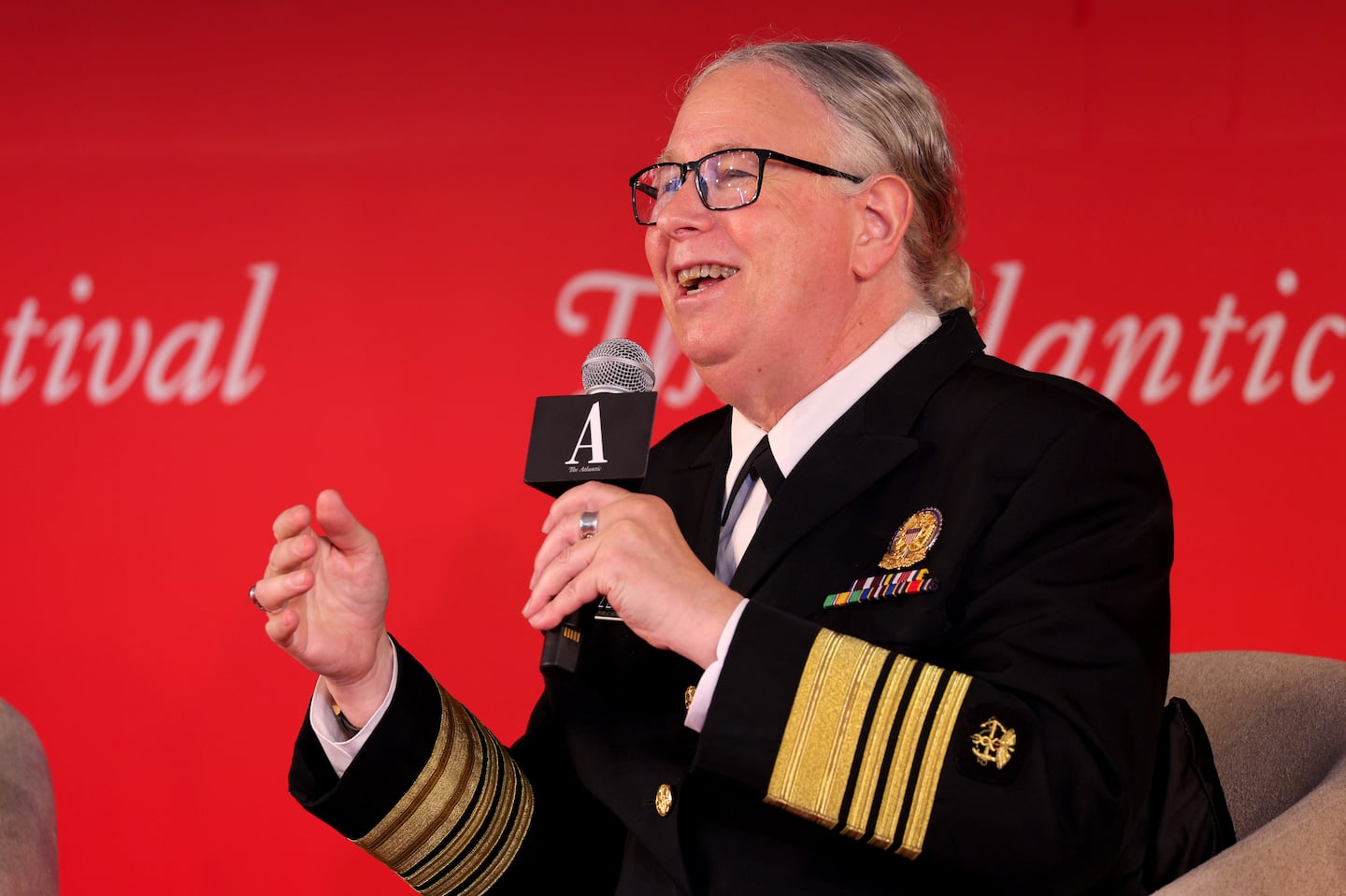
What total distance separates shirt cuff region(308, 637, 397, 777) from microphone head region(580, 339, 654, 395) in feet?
1.54

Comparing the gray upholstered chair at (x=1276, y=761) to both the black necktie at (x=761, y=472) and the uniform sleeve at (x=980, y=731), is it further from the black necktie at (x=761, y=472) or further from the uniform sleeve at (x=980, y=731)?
the black necktie at (x=761, y=472)

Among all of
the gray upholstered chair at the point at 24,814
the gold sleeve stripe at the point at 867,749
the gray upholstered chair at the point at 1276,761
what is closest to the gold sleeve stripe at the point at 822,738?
the gold sleeve stripe at the point at 867,749

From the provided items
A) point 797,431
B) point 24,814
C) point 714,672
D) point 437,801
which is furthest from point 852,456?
point 24,814

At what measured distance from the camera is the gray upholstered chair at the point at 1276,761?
4.62ft

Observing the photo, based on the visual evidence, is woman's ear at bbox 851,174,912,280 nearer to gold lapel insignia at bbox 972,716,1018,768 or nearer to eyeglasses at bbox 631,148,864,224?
eyeglasses at bbox 631,148,864,224

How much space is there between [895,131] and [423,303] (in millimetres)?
1505

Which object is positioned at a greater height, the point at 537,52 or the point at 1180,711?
the point at 537,52

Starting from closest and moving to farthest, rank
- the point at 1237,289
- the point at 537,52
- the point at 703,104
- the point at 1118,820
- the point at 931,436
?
the point at 1118,820, the point at 931,436, the point at 703,104, the point at 1237,289, the point at 537,52

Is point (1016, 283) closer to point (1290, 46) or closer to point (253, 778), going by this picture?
point (1290, 46)

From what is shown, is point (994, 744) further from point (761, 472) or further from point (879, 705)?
point (761, 472)

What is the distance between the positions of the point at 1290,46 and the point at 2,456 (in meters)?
2.91

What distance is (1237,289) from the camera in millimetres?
2957

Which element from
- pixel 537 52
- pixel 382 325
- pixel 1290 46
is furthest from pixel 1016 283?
pixel 382 325

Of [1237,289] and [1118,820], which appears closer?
[1118,820]
